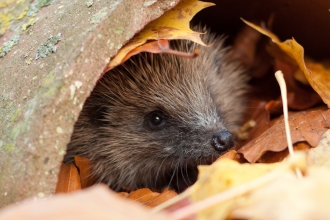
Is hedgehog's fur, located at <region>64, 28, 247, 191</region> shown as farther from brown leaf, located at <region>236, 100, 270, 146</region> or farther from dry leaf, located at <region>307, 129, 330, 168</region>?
dry leaf, located at <region>307, 129, 330, 168</region>

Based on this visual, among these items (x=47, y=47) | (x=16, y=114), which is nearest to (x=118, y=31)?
(x=47, y=47)

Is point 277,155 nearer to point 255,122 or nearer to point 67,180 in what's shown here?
point 255,122

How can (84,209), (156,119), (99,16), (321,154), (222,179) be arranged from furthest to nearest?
(156,119)
(321,154)
(99,16)
(222,179)
(84,209)

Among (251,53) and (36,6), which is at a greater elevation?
(36,6)

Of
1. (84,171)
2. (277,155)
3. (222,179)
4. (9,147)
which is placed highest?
(9,147)

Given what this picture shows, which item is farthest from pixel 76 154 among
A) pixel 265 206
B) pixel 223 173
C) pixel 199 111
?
pixel 265 206

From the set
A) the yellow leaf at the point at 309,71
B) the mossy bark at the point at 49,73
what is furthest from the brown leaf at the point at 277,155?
the mossy bark at the point at 49,73
